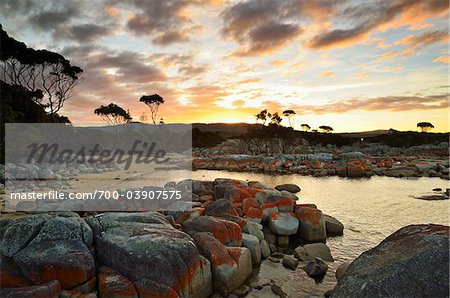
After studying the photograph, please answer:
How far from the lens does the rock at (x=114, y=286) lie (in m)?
6.39

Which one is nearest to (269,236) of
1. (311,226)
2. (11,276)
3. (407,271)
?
(311,226)

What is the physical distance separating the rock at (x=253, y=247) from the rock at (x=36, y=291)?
221 inches

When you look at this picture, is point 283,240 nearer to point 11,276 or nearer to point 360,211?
point 360,211

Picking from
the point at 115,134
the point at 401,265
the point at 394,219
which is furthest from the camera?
the point at 115,134

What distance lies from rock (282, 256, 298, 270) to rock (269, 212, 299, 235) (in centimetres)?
218

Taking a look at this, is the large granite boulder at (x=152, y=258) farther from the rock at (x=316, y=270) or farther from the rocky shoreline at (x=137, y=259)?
the rock at (x=316, y=270)

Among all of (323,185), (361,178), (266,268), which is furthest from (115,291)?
(361,178)

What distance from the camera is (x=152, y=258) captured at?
6.78 m

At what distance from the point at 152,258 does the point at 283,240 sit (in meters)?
6.65

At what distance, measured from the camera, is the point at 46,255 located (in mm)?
6559

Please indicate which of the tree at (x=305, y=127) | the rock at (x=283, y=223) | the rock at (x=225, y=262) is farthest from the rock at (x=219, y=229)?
the tree at (x=305, y=127)

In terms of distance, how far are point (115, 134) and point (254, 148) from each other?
4044cm

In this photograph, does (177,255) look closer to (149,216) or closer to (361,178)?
(149,216)

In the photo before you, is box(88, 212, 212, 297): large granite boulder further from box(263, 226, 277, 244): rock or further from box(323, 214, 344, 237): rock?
box(323, 214, 344, 237): rock
